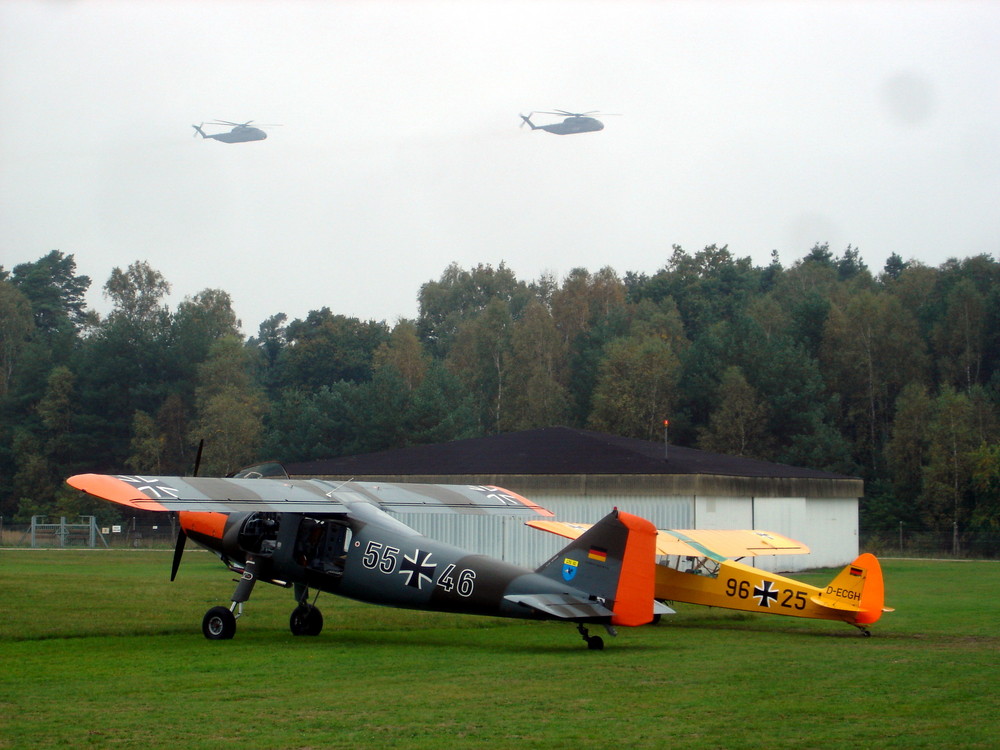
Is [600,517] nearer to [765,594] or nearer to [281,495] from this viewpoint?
[765,594]

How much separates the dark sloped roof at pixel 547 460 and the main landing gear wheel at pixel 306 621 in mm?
17069

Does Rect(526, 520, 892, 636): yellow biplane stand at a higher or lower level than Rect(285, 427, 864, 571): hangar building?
lower

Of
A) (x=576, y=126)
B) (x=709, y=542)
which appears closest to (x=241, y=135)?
(x=576, y=126)

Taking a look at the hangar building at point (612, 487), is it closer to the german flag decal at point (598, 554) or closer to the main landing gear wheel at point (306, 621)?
the main landing gear wheel at point (306, 621)

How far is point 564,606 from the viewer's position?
49.5ft

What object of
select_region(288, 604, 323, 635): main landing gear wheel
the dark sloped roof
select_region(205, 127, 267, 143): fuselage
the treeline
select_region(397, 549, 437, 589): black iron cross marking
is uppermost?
select_region(205, 127, 267, 143): fuselage

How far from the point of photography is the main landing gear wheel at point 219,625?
1692cm

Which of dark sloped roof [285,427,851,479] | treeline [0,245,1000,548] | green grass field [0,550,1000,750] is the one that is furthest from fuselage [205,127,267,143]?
green grass field [0,550,1000,750]

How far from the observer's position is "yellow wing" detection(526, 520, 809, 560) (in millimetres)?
19781

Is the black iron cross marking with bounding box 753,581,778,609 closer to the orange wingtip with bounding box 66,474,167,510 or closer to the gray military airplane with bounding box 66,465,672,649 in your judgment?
the gray military airplane with bounding box 66,465,672,649

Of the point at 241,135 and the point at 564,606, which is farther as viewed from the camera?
the point at 241,135

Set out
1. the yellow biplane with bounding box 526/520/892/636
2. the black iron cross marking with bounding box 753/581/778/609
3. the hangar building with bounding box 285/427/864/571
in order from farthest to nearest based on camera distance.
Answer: the hangar building with bounding box 285/427/864/571
the black iron cross marking with bounding box 753/581/778/609
the yellow biplane with bounding box 526/520/892/636

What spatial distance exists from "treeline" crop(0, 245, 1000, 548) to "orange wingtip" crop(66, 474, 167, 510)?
4710 centimetres

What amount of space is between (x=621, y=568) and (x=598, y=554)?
0.36 metres
